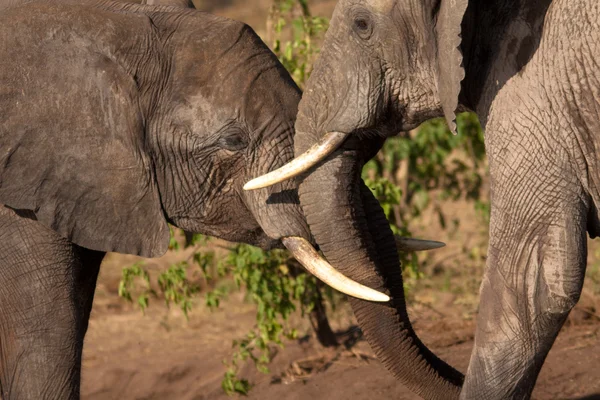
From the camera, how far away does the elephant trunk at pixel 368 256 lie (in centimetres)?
412

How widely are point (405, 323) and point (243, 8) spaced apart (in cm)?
1296

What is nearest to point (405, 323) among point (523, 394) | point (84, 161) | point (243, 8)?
point (523, 394)

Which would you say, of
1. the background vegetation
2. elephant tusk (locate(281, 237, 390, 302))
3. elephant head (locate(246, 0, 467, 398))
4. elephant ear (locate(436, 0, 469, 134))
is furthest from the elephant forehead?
the background vegetation

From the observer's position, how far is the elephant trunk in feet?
13.5

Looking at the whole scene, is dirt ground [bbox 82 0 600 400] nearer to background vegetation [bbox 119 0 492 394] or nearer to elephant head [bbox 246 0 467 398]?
background vegetation [bbox 119 0 492 394]

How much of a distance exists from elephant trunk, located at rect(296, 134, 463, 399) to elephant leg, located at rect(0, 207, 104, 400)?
0.89m

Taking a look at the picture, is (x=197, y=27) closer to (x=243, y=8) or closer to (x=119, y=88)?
(x=119, y=88)

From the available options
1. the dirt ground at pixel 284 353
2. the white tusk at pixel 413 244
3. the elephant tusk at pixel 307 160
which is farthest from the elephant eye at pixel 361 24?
the dirt ground at pixel 284 353

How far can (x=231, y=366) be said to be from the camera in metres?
6.02

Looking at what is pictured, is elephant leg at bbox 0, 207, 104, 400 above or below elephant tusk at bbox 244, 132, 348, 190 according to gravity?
below

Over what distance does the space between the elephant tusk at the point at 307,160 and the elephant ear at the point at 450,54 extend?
1.28 ft

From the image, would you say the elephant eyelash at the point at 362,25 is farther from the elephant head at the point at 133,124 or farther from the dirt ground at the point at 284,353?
the dirt ground at the point at 284,353

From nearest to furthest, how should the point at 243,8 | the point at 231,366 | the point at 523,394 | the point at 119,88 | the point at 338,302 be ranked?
the point at 523,394 < the point at 119,88 < the point at 231,366 < the point at 338,302 < the point at 243,8

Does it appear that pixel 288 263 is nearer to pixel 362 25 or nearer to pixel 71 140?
pixel 71 140
